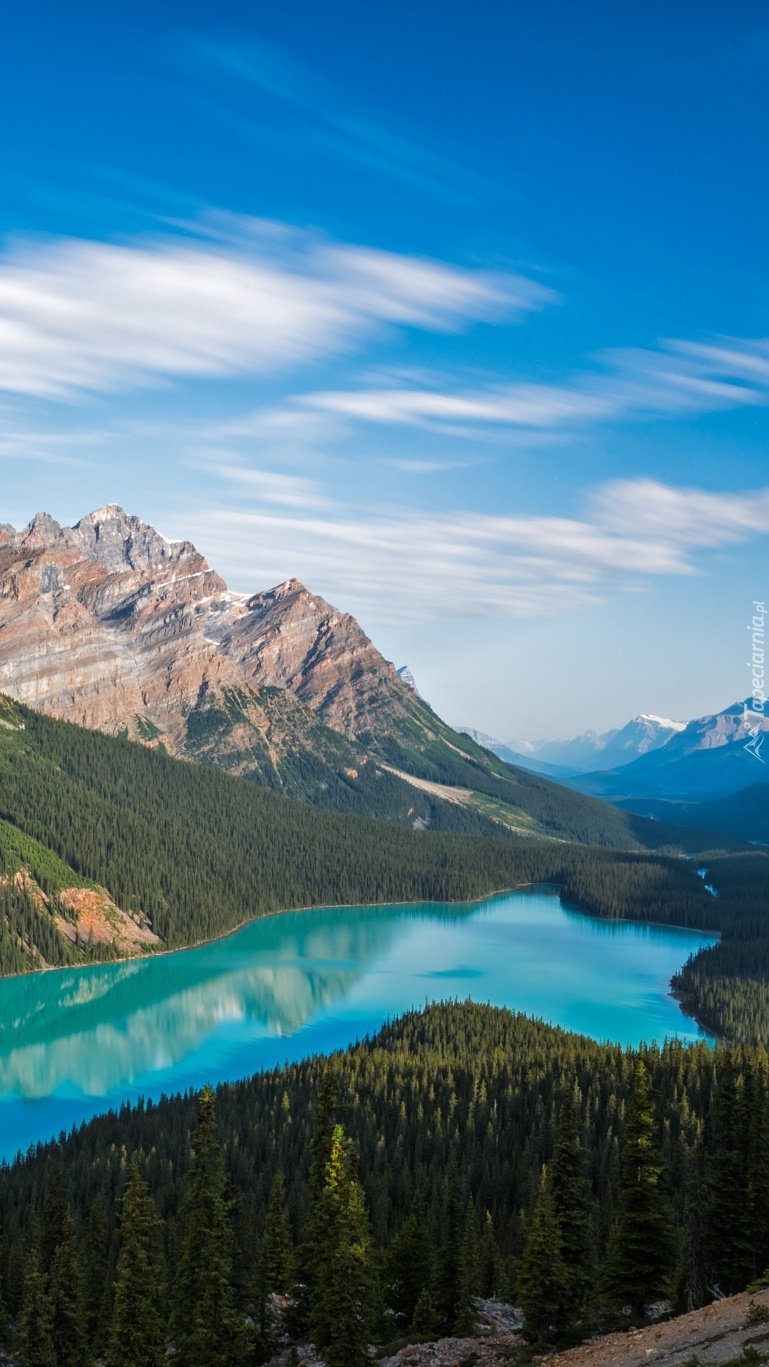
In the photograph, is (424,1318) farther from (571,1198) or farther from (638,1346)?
(638,1346)

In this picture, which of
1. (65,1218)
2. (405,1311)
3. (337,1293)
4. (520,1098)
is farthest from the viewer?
(520,1098)

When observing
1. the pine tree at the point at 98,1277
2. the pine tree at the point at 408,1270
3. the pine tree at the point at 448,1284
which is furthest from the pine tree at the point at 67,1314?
the pine tree at the point at 448,1284

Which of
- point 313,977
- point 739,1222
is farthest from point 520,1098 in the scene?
point 313,977

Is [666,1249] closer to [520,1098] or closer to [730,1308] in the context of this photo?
[730,1308]

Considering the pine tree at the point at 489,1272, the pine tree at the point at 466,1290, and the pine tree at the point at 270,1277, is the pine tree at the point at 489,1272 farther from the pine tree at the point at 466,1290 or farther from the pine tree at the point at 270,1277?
the pine tree at the point at 270,1277

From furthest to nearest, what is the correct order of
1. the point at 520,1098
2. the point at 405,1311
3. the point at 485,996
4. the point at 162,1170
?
the point at 485,996 < the point at 520,1098 < the point at 162,1170 < the point at 405,1311

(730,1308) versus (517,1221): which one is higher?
(730,1308)

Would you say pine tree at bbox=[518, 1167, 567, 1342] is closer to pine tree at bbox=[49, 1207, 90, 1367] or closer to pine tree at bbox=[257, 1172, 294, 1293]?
pine tree at bbox=[257, 1172, 294, 1293]
